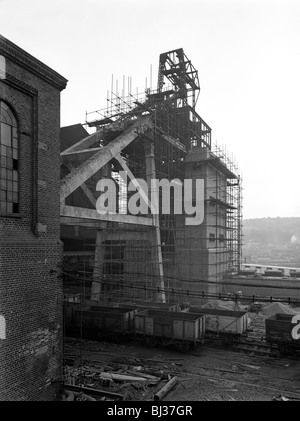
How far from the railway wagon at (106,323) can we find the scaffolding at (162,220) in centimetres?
564

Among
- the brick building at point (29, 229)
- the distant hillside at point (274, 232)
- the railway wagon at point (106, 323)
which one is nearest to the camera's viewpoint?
the brick building at point (29, 229)

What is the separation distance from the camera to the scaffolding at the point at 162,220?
2614cm

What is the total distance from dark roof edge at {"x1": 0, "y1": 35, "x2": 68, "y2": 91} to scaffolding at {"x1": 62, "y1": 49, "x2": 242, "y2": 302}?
1273cm

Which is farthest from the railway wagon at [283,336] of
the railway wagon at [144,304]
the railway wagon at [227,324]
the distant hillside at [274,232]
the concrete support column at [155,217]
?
the distant hillside at [274,232]

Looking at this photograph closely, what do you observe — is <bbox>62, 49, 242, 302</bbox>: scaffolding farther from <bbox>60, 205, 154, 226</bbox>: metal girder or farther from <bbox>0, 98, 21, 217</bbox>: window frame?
<bbox>0, 98, 21, 217</bbox>: window frame

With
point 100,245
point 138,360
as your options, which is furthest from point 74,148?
point 138,360

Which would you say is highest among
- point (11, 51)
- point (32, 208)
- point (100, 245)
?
point (11, 51)

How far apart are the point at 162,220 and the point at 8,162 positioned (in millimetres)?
19508

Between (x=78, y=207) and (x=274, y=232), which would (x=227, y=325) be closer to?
(x=78, y=207)

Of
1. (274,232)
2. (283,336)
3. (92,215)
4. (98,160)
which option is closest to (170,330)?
(283,336)

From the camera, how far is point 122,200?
29.4 m

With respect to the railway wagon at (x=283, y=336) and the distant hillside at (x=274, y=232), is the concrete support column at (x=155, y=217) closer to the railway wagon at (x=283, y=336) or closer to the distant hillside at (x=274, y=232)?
the railway wagon at (x=283, y=336)
